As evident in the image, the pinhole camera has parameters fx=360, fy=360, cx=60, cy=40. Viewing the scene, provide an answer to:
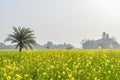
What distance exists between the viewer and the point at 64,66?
44.0 feet

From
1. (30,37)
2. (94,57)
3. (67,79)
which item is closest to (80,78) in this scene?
(67,79)

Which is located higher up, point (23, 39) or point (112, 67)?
point (23, 39)

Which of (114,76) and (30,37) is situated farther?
(30,37)

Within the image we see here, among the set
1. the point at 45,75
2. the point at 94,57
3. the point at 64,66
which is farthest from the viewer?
Answer: the point at 94,57

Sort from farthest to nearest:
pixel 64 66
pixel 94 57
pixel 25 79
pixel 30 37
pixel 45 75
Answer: pixel 30 37, pixel 94 57, pixel 64 66, pixel 45 75, pixel 25 79

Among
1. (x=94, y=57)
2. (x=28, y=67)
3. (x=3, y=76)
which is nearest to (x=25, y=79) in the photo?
(x=3, y=76)

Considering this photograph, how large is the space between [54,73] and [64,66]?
1026mm

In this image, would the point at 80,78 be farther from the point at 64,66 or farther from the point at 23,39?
the point at 23,39

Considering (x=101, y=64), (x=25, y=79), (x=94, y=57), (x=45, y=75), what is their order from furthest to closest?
(x=94, y=57) < (x=101, y=64) < (x=45, y=75) < (x=25, y=79)

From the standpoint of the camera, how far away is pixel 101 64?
15.8 meters

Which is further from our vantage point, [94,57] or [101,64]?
[94,57]

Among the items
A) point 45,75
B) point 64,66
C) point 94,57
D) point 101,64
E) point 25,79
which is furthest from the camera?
point 94,57

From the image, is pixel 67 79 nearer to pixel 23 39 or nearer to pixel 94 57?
pixel 94 57

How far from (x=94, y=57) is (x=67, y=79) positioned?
24.7ft
